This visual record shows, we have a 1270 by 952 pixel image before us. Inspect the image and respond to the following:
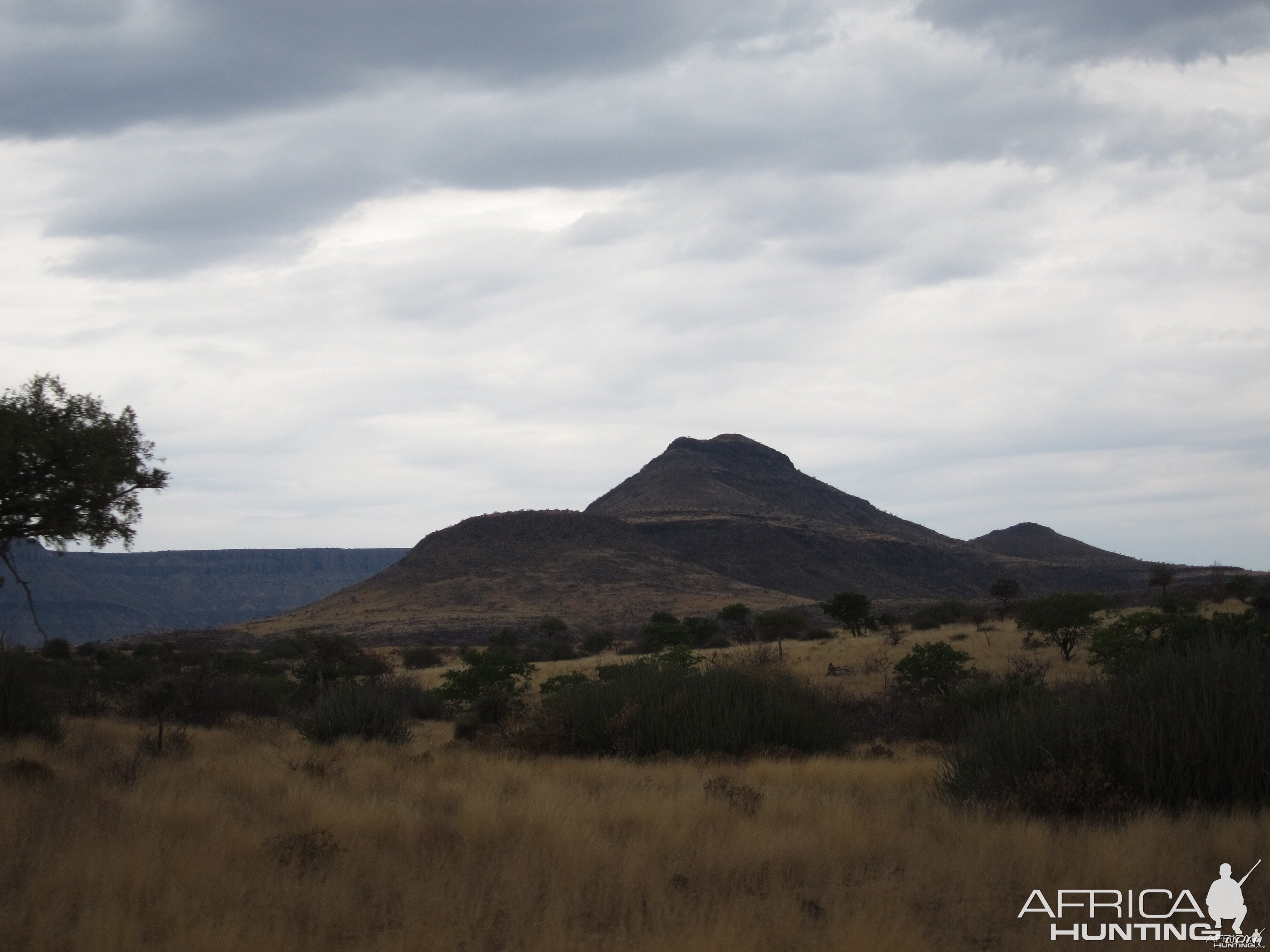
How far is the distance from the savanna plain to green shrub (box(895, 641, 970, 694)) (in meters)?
13.0

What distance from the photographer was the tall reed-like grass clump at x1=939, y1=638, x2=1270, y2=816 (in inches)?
344

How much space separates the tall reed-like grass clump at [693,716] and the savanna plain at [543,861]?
111 inches

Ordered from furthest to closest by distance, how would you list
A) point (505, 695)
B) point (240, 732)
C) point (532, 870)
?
1. point (505, 695)
2. point (240, 732)
3. point (532, 870)

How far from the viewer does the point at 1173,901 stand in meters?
6.76

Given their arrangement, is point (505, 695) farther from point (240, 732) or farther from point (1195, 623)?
point (1195, 623)

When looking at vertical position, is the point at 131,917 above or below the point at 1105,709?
below

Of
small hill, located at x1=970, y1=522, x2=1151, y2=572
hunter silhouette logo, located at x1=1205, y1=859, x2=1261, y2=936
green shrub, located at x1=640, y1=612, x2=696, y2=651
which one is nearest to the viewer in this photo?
hunter silhouette logo, located at x1=1205, y1=859, x2=1261, y2=936

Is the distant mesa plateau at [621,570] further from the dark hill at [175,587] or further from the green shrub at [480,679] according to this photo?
the green shrub at [480,679]

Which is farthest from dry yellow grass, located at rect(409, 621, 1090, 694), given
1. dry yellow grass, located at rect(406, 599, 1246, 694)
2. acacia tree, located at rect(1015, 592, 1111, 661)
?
acacia tree, located at rect(1015, 592, 1111, 661)

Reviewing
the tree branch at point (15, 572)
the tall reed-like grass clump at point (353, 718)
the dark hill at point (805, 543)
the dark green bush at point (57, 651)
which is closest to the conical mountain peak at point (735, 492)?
the dark hill at point (805, 543)

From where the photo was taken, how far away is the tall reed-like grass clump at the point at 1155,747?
8.73 meters

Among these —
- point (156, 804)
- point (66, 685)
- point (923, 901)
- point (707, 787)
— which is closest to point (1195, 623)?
point (707, 787)

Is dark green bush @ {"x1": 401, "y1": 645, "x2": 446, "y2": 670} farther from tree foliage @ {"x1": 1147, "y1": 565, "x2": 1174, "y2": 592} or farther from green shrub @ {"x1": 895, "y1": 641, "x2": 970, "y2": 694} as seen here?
tree foliage @ {"x1": 1147, "y1": 565, "x2": 1174, "y2": 592}

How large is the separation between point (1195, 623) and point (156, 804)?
18.6 meters
